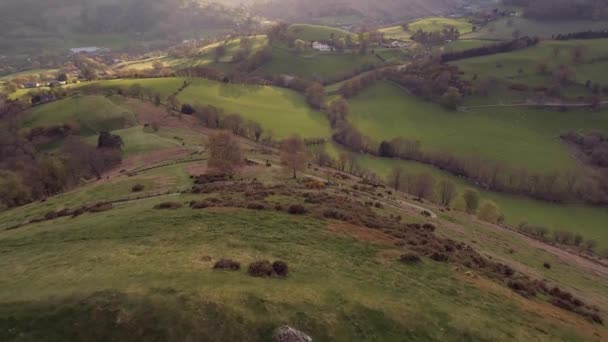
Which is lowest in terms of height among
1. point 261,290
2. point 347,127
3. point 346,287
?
point 347,127

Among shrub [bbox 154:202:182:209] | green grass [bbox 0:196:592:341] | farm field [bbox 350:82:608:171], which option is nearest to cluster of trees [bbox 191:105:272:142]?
farm field [bbox 350:82:608:171]

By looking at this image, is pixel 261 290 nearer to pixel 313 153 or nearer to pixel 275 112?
pixel 313 153

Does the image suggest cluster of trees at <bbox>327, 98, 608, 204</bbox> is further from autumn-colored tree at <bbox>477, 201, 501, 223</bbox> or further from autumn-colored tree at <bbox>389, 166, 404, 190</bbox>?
autumn-colored tree at <bbox>477, 201, 501, 223</bbox>

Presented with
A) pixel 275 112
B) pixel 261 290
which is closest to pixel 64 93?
pixel 275 112

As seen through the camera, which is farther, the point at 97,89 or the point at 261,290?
the point at 97,89

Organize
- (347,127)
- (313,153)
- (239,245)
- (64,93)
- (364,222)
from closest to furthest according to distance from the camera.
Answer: (239,245) → (364,222) → (313,153) → (347,127) → (64,93)

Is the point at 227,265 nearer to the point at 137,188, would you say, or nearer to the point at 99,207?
the point at 99,207

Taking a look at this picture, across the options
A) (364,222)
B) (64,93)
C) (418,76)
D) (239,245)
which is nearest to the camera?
(239,245)
